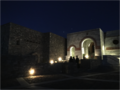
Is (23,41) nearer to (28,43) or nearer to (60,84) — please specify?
(28,43)

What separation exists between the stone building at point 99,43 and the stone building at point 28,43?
310cm

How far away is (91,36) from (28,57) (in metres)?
12.9

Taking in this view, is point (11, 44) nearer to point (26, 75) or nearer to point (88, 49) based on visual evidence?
point (26, 75)

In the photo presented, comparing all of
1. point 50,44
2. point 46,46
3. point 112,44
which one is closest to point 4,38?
point 46,46

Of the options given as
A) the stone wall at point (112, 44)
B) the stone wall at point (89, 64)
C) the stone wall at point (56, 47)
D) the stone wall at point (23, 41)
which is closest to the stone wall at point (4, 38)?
the stone wall at point (23, 41)

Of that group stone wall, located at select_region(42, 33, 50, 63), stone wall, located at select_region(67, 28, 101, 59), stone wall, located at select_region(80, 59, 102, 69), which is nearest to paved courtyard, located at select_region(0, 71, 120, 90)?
stone wall, located at select_region(80, 59, 102, 69)

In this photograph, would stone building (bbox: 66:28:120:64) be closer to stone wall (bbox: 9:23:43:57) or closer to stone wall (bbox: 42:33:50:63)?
stone wall (bbox: 42:33:50:63)

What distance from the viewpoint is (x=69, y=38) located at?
20828 mm

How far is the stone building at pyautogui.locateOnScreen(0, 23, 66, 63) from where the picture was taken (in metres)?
11.9

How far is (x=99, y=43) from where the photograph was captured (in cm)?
1709

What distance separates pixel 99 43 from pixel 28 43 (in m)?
12.0

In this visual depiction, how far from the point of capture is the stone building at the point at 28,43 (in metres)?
11.9

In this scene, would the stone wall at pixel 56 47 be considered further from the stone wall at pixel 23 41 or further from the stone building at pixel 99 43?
the stone wall at pixel 23 41

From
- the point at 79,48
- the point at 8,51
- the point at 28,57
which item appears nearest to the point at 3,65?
the point at 28,57
